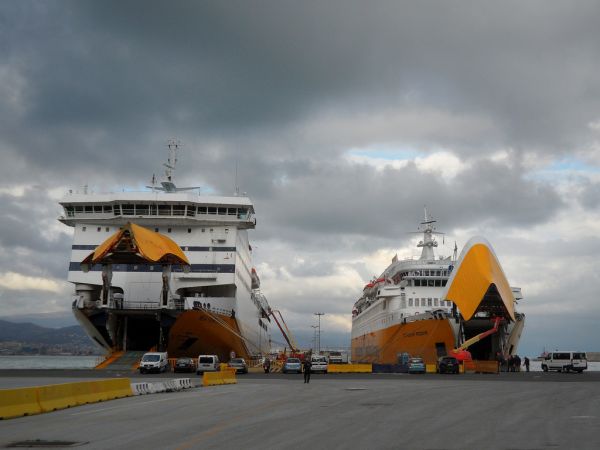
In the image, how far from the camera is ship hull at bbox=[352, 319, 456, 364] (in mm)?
47531

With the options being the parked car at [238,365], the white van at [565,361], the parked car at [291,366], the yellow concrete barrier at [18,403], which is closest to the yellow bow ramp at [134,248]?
the parked car at [238,365]

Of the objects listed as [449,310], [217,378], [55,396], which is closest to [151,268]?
[217,378]

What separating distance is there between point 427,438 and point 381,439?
77cm

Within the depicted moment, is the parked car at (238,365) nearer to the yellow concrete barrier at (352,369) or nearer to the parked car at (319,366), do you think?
the parked car at (319,366)

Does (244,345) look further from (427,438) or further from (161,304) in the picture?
(427,438)

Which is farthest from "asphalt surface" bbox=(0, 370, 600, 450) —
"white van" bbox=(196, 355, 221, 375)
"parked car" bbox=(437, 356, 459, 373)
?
"parked car" bbox=(437, 356, 459, 373)

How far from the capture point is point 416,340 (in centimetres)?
5050

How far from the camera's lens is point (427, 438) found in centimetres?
1019

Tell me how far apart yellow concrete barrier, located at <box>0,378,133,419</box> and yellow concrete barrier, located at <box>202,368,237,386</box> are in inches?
262

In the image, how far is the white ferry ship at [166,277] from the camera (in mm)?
42281

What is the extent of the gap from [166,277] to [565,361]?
97.6 feet

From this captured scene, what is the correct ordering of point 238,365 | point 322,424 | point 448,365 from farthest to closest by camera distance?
1. point 448,365
2. point 238,365
3. point 322,424

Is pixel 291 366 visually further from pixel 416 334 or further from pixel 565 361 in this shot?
pixel 565 361

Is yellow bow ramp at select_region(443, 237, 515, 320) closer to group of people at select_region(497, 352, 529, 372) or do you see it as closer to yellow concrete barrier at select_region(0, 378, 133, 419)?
group of people at select_region(497, 352, 529, 372)
